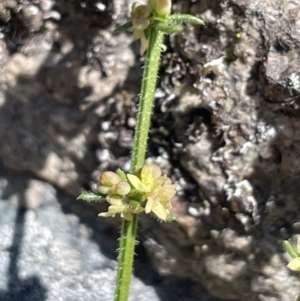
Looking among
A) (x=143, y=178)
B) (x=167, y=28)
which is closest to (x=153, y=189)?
(x=143, y=178)

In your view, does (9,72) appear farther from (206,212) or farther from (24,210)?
(206,212)

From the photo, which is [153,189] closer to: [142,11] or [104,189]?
[104,189]

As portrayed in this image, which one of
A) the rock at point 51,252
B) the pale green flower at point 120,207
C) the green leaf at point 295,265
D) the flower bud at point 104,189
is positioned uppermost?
the rock at point 51,252

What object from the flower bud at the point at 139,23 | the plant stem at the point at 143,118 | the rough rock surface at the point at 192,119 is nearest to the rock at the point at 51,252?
the rough rock surface at the point at 192,119

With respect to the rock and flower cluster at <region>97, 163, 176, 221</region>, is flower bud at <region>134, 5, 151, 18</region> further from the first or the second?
the rock

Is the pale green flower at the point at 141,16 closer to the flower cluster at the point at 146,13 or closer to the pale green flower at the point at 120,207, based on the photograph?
the flower cluster at the point at 146,13

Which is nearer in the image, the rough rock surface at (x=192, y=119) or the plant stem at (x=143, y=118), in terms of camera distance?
the plant stem at (x=143, y=118)

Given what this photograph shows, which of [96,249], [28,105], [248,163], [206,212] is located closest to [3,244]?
[96,249]
